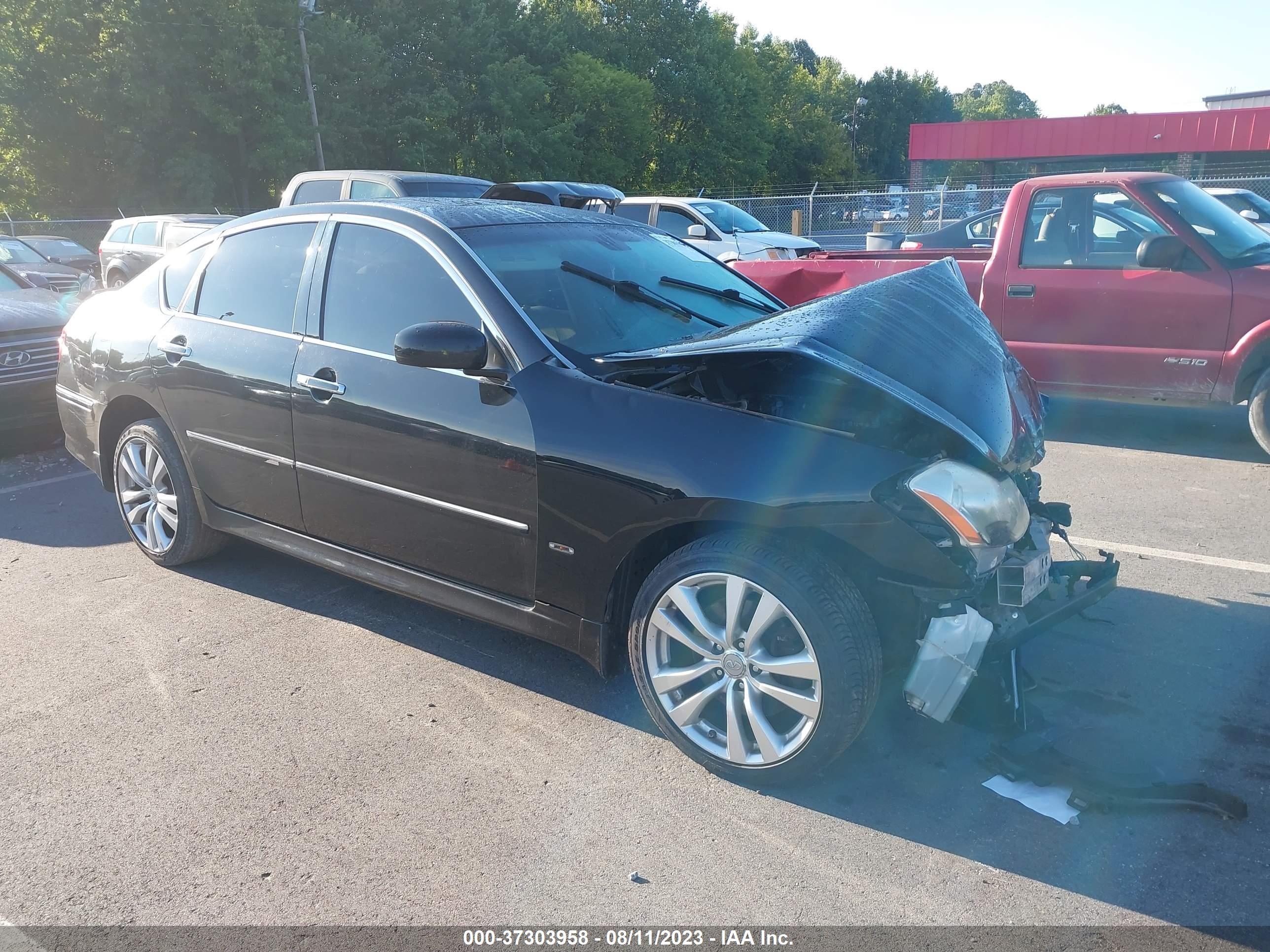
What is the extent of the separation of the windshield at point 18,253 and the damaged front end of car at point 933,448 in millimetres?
17889

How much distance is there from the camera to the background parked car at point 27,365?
747 cm

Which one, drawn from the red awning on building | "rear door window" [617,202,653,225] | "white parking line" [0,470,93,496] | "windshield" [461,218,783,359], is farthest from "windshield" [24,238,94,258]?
the red awning on building

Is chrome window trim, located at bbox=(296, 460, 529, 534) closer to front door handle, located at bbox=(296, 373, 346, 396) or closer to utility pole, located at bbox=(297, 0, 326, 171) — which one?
front door handle, located at bbox=(296, 373, 346, 396)

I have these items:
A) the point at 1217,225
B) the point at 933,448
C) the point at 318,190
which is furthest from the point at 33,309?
the point at 1217,225

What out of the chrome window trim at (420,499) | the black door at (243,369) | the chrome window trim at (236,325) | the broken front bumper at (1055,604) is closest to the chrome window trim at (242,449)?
the black door at (243,369)

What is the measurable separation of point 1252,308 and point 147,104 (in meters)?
32.5

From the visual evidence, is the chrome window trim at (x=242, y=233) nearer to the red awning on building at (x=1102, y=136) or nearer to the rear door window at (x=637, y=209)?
the rear door window at (x=637, y=209)

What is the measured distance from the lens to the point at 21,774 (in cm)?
330

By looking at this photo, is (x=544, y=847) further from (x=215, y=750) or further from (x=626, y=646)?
(x=215, y=750)

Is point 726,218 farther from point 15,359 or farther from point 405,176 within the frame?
point 15,359

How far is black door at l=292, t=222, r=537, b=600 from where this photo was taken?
352 centimetres

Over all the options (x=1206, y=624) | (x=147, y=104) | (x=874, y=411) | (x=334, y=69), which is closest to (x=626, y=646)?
(x=874, y=411)

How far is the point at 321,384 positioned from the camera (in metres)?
4.01

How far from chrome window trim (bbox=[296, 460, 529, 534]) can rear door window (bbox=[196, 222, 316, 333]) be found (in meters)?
0.63
